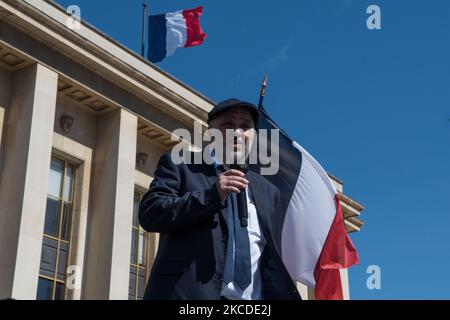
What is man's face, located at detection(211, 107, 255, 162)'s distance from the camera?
357cm

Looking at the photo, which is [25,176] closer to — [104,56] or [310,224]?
[104,56]

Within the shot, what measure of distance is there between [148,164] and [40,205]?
20.7 ft

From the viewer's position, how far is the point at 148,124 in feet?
76.7

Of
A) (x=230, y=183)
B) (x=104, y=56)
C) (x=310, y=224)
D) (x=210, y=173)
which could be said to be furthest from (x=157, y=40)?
(x=230, y=183)

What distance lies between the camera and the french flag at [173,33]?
25.3 m

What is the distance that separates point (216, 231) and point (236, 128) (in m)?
0.59

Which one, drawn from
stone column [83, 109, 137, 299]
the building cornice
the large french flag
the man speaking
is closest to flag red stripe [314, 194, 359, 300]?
the large french flag

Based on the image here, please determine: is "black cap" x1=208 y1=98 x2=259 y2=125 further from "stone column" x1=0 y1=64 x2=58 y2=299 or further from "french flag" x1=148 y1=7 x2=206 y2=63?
"french flag" x1=148 y1=7 x2=206 y2=63

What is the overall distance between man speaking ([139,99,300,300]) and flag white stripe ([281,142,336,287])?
0.43m

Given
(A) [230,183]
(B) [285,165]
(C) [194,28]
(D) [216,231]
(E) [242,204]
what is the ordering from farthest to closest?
1. (C) [194,28]
2. (B) [285,165]
3. (E) [242,204]
4. (D) [216,231]
5. (A) [230,183]

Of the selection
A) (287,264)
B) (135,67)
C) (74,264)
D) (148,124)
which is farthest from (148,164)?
(287,264)

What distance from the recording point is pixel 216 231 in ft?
11.0

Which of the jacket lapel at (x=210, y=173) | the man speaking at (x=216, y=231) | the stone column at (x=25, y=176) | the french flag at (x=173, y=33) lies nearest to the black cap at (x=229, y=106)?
the man speaking at (x=216, y=231)

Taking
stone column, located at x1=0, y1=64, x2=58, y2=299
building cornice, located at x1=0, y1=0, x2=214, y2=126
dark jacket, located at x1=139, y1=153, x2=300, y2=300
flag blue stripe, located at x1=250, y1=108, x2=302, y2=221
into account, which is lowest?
dark jacket, located at x1=139, y1=153, x2=300, y2=300
